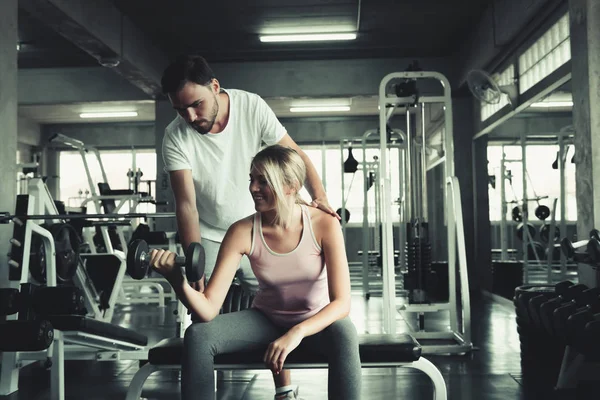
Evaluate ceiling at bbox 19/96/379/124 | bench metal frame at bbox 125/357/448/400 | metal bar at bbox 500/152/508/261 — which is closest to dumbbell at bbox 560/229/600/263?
bench metal frame at bbox 125/357/448/400

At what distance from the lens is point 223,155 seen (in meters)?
2.05

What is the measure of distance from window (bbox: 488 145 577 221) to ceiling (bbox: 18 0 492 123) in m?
1.31

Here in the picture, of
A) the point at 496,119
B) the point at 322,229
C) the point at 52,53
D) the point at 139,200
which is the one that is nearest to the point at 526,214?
the point at 496,119

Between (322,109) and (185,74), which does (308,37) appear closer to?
(322,109)

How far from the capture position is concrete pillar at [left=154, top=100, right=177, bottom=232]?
23.7 ft

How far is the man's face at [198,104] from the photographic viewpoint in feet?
5.94

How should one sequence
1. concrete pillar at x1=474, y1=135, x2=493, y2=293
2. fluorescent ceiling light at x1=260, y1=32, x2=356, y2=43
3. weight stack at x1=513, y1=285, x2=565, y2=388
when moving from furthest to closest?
concrete pillar at x1=474, y1=135, x2=493, y2=293 < fluorescent ceiling light at x1=260, y1=32, x2=356, y2=43 < weight stack at x1=513, y1=285, x2=565, y2=388

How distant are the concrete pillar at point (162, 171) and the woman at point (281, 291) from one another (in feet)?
18.4

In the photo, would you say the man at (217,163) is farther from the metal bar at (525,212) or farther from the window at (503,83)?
the window at (503,83)

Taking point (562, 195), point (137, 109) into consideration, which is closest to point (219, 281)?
point (562, 195)

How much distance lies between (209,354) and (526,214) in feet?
14.3

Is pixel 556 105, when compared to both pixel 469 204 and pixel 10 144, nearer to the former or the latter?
pixel 469 204

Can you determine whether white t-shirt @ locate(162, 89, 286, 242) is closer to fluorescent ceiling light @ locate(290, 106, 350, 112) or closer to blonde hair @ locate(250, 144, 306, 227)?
blonde hair @ locate(250, 144, 306, 227)

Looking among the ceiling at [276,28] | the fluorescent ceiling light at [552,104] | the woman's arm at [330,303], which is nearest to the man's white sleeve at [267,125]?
the woman's arm at [330,303]
